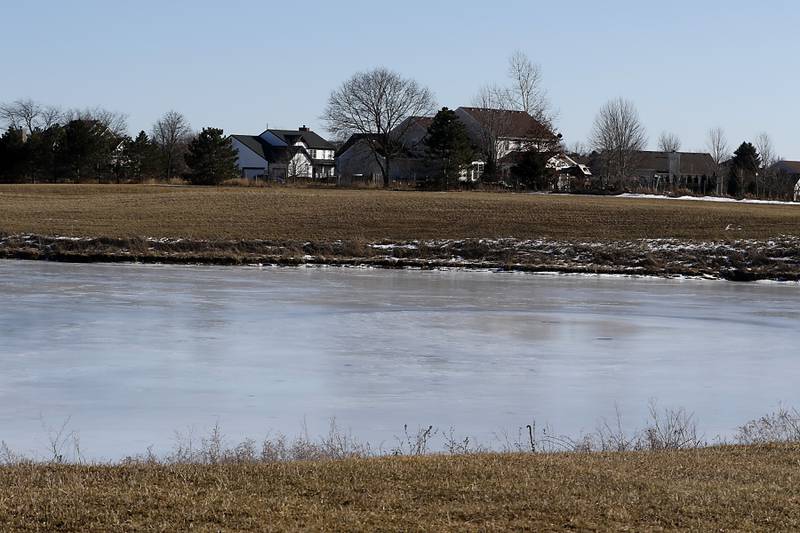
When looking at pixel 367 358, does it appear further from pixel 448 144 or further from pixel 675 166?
pixel 675 166

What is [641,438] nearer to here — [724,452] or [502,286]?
[724,452]

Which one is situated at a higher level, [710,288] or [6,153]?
[6,153]

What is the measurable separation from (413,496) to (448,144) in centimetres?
7403

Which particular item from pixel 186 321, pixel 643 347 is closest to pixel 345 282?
pixel 186 321

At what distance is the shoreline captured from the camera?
113ft

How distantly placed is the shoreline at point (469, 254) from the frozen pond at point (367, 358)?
778cm

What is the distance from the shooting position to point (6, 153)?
82750 mm

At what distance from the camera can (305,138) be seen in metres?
131

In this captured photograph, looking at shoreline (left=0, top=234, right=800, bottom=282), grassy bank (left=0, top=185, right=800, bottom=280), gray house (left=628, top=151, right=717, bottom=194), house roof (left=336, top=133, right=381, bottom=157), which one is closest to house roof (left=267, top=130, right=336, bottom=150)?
house roof (left=336, top=133, right=381, bottom=157)

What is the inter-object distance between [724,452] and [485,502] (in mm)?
3035

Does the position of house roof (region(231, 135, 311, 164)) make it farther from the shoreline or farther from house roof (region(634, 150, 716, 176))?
the shoreline

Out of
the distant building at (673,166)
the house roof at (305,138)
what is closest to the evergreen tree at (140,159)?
the house roof at (305,138)

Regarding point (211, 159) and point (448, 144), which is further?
point (448, 144)

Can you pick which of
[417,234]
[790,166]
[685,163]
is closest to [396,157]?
[685,163]
